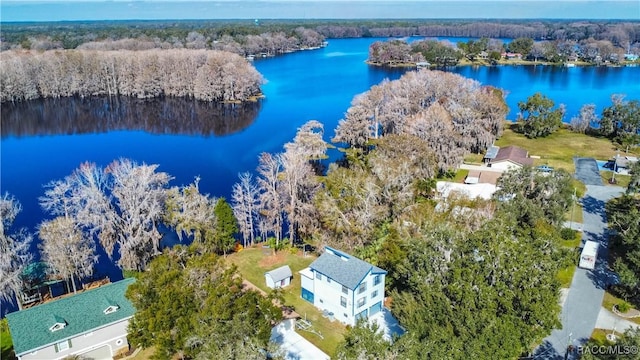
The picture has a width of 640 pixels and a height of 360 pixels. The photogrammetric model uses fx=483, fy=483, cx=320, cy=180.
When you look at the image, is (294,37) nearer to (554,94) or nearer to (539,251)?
(554,94)

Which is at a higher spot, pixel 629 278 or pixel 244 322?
pixel 244 322

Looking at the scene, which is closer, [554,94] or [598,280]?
[598,280]

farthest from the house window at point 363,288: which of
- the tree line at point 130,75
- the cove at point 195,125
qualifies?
the tree line at point 130,75

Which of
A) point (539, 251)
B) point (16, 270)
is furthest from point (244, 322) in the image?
point (16, 270)

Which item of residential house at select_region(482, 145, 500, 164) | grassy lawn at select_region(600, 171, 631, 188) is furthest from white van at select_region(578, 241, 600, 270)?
residential house at select_region(482, 145, 500, 164)

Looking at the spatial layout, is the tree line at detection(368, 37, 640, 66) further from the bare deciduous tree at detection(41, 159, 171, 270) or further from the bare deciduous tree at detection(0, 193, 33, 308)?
the bare deciduous tree at detection(0, 193, 33, 308)

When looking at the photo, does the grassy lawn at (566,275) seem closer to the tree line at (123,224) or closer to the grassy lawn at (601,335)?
the grassy lawn at (601,335)
